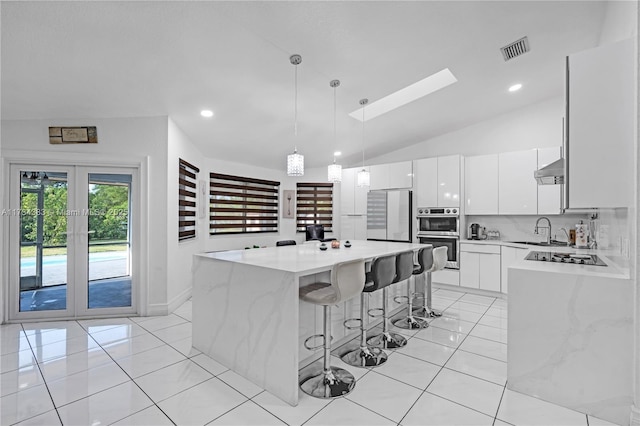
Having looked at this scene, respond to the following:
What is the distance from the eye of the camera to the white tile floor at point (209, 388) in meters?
1.90

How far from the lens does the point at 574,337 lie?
1996 mm

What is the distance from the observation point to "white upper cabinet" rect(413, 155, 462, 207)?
512 cm

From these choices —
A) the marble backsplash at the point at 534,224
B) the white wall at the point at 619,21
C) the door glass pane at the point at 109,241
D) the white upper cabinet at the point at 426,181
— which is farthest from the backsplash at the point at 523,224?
the door glass pane at the point at 109,241

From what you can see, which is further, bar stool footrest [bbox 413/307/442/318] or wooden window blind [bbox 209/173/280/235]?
wooden window blind [bbox 209/173/280/235]

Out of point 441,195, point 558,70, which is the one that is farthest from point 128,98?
point 558,70

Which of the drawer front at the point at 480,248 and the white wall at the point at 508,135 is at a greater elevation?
the white wall at the point at 508,135

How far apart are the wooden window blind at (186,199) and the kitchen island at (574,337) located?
4.10 m

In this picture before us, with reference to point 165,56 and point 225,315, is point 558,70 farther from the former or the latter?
point 225,315

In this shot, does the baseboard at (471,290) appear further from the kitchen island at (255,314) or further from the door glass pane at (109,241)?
the door glass pane at (109,241)

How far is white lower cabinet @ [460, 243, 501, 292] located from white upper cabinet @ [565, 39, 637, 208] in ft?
9.75

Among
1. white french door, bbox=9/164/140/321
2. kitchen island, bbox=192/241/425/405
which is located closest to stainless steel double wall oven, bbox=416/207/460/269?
kitchen island, bbox=192/241/425/405

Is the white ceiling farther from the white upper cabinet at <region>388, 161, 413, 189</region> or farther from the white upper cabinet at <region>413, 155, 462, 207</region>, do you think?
the white upper cabinet at <region>388, 161, 413, 189</region>

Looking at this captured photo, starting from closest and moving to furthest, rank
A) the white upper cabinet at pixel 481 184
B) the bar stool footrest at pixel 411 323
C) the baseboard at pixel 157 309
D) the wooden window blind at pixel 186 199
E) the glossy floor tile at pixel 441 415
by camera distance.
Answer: the glossy floor tile at pixel 441 415, the bar stool footrest at pixel 411 323, the baseboard at pixel 157 309, the wooden window blind at pixel 186 199, the white upper cabinet at pixel 481 184

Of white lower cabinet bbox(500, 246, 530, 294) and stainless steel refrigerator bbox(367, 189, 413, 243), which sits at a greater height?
stainless steel refrigerator bbox(367, 189, 413, 243)
